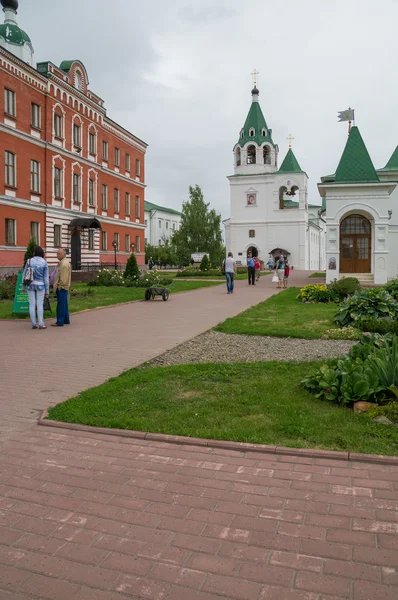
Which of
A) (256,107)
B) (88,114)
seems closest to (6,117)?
(88,114)

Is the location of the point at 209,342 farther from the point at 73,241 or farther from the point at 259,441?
the point at 73,241

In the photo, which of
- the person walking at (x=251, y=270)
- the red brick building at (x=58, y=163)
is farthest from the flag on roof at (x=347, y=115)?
the red brick building at (x=58, y=163)

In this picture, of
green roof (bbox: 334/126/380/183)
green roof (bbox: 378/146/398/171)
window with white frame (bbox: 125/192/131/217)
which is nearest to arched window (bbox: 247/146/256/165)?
window with white frame (bbox: 125/192/131/217)

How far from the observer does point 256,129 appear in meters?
66.1

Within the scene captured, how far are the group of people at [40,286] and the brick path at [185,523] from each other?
7247mm

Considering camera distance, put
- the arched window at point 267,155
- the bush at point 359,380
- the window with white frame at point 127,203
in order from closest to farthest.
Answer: the bush at point 359,380 < the window with white frame at point 127,203 < the arched window at point 267,155

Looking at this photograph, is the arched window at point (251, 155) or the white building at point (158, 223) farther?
the white building at point (158, 223)

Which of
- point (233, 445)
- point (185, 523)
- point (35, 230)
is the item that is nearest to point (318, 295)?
point (233, 445)

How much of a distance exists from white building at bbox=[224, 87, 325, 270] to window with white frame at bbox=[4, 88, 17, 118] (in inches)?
1585

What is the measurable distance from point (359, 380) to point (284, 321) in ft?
24.5

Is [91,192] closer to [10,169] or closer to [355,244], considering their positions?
[10,169]

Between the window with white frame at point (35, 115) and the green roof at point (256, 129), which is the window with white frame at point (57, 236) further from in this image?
the green roof at point (256, 129)

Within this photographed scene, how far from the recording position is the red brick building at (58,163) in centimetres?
2973

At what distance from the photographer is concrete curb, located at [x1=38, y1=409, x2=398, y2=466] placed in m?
4.25
